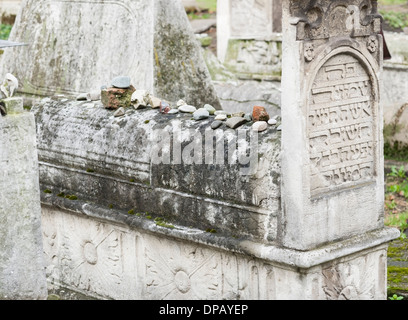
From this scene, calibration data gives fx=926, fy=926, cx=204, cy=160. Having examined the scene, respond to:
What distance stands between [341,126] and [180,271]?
4.68 ft

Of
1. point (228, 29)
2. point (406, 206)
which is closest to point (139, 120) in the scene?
point (406, 206)

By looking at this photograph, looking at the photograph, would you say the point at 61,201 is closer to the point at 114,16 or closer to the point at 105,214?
Result: the point at 105,214

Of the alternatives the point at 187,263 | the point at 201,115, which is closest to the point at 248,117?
the point at 201,115

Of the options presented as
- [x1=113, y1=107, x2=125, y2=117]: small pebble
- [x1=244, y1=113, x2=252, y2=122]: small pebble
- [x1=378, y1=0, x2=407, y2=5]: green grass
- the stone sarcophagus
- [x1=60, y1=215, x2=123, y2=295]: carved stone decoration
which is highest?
[x1=378, y1=0, x2=407, y2=5]: green grass

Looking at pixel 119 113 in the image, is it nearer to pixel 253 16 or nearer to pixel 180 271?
pixel 180 271

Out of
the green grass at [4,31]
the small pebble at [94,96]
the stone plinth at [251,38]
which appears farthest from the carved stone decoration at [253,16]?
the small pebble at [94,96]

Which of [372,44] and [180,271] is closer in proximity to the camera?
[372,44]

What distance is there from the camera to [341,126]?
536 centimetres

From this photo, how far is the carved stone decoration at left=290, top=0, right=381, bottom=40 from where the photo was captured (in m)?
5.06

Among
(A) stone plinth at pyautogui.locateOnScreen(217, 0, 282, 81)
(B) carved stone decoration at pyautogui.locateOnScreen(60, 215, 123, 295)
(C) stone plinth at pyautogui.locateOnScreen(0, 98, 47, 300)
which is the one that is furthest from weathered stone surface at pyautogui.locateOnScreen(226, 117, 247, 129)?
(A) stone plinth at pyautogui.locateOnScreen(217, 0, 282, 81)

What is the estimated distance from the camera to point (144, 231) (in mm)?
6027

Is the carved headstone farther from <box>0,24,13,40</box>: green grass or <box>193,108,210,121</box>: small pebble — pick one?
<box>0,24,13,40</box>: green grass

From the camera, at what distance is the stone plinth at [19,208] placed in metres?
4.66

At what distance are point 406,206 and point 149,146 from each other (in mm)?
3311
